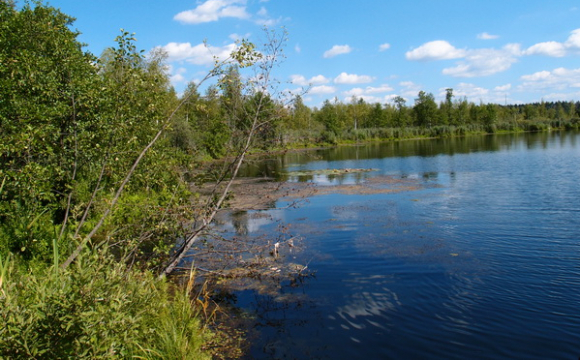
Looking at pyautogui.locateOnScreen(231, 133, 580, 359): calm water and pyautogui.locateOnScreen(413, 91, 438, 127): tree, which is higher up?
pyautogui.locateOnScreen(413, 91, 438, 127): tree

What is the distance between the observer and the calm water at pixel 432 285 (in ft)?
23.7

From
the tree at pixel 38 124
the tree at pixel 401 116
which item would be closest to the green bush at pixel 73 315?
the tree at pixel 38 124

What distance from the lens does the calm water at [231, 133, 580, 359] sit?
724cm

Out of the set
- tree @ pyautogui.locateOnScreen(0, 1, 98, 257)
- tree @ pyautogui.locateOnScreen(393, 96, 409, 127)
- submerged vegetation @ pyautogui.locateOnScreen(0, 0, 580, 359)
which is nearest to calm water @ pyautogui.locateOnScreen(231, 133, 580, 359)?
submerged vegetation @ pyautogui.locateOnScreen(0, 0, 580, 359)

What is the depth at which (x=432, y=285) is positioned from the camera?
950 cm

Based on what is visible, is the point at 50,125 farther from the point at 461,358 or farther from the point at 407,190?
the point at 407,190

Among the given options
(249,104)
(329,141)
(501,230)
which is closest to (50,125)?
(249,104)

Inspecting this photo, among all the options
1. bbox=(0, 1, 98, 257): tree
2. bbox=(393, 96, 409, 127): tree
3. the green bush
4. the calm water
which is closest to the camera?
the green bush

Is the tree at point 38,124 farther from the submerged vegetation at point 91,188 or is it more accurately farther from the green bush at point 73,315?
the green bush at point 73,315

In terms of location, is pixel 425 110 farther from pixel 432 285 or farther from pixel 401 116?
pixel 432 285

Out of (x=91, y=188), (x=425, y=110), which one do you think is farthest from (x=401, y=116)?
(x=91, y=188)

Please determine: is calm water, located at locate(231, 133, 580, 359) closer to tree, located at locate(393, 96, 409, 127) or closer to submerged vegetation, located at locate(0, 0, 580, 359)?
submerged vegetation, located at locate(0, 0, 580, 359)

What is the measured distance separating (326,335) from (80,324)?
4.49m

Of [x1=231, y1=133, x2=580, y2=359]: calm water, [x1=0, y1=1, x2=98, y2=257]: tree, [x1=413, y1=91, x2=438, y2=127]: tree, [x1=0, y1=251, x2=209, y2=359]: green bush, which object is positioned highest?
[x1=413, y1=91, x2=438, y2=127]: tree
